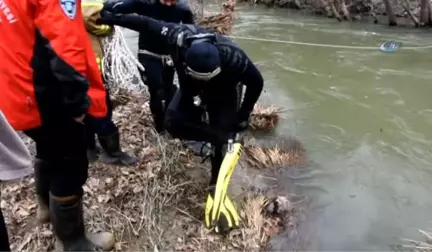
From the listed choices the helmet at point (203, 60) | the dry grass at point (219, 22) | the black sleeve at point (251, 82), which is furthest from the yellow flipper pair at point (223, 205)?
the dry grass at point (219, 22)

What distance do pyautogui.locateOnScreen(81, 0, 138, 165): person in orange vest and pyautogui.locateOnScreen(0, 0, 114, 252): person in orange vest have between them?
92cm

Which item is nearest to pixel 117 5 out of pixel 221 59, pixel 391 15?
pixel 221 59

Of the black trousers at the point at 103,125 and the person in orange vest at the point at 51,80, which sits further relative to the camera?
the black trousers at the point at 103,125

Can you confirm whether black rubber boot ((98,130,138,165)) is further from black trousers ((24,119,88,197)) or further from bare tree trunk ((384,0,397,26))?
bare tree trunk ((384,0,397,26))

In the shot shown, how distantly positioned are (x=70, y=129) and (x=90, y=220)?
102 centimetres

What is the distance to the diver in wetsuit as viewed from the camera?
3.25 metres

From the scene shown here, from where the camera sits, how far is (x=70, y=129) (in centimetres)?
263

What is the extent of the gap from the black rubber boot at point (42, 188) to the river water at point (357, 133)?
5.36 feet

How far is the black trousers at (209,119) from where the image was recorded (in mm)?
3674

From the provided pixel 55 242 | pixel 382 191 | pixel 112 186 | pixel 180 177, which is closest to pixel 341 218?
pixel 382 191

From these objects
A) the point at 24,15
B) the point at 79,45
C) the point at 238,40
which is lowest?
the point at 238,40

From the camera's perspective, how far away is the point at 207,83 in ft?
11.6

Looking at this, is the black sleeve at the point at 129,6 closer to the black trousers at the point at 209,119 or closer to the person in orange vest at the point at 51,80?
the black trousers at the point at 209,119

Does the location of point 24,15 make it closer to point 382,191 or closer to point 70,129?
point 70,129
